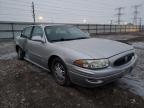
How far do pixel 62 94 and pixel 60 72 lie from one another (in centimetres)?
50

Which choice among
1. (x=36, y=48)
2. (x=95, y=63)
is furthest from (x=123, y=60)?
(x=36, y=48)

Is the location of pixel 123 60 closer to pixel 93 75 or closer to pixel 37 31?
pixel 93 75

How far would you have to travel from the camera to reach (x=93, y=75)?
2.55 meters

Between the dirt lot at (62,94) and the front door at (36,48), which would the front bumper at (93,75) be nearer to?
the dirt lot at (62,94)

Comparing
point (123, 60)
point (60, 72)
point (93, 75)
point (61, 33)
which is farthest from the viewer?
point (61, 33)

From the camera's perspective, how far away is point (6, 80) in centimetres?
371

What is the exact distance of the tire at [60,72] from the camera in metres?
3.09

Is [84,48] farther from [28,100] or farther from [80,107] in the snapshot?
[28,100]

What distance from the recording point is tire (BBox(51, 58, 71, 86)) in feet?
10.1

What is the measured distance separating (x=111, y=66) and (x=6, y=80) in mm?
2625

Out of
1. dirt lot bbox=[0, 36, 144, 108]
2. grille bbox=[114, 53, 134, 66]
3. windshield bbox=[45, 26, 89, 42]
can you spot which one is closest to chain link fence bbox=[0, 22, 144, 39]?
windshield bbox=[45, 26, 89, 42]

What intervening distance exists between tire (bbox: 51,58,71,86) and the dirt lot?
131 mm

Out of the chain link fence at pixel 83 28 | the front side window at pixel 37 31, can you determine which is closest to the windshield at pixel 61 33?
the front side window at pixel 37 31

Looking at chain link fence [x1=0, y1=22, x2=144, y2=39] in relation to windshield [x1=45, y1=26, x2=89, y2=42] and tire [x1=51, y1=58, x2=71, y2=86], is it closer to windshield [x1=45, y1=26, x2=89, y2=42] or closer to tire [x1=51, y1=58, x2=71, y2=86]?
windshield [x1=45, y1=26, x2=89, y2=42]
